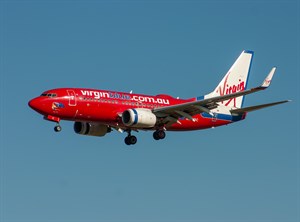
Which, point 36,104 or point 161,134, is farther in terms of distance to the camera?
point 161,134

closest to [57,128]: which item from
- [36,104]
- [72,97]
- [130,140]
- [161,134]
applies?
[36,104]

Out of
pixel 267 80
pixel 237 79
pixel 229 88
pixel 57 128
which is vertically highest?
pixel 237 79

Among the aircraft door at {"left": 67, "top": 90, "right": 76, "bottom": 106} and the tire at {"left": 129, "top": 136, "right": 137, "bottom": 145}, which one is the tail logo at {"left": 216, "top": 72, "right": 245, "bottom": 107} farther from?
the aircraft door at {"left": 67, "top": 90, "right": 76, "bottom": 106}

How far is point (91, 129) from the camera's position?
81312 millimetres

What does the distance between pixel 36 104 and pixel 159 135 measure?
12.3m

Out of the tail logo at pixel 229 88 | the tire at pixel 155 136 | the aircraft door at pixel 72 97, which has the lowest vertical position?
the tire at pixel 155 136

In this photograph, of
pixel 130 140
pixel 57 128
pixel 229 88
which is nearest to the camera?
pixel 57 128

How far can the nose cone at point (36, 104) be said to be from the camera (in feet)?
244

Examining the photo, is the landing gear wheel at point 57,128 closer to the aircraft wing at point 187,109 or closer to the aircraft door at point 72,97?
the aircraft door at point 72,97

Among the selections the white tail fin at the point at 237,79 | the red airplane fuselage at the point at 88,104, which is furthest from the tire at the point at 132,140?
the white tail fin at the point at 237,79

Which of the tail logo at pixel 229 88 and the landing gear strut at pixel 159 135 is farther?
the tail logo at pixel 229 88

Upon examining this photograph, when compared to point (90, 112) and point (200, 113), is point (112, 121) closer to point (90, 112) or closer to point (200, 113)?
point (90, 112)

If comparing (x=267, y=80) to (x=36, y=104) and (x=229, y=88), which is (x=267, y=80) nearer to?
(x=229, y=88)

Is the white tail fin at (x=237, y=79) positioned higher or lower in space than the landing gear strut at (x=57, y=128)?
higher
